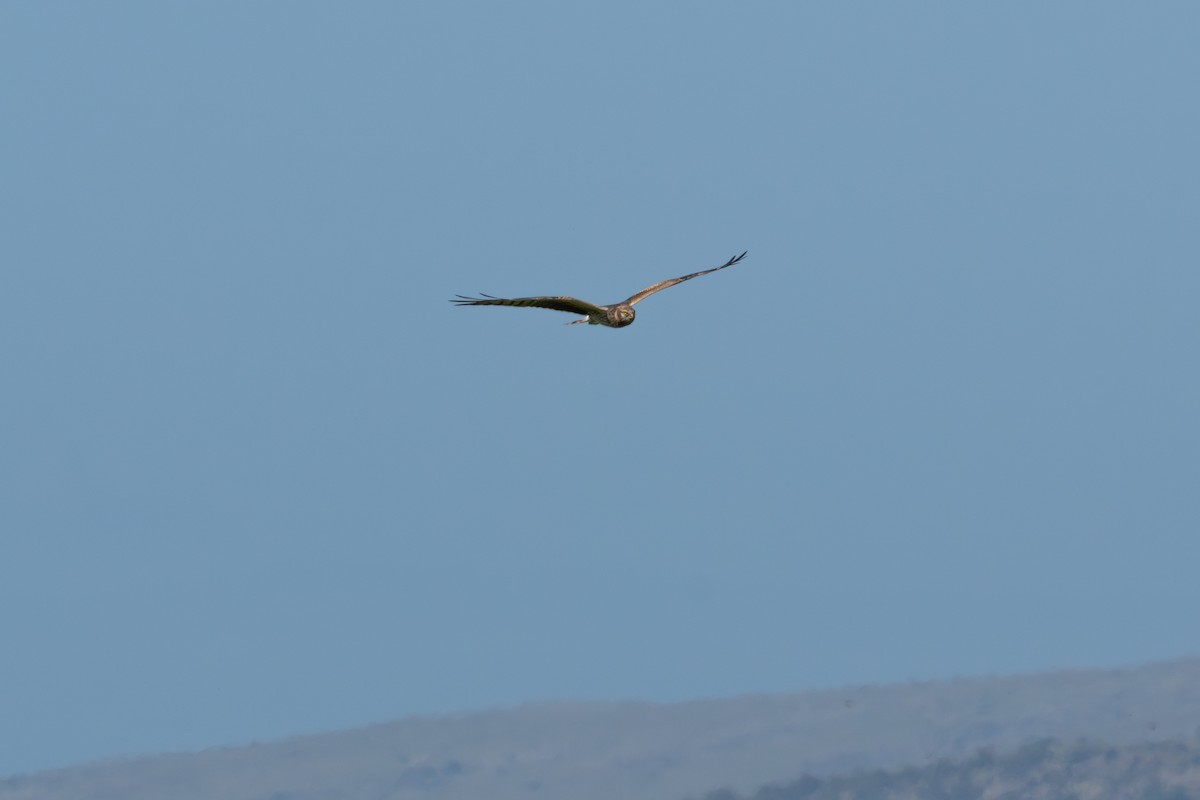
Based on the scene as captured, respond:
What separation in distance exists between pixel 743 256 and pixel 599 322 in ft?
17.5

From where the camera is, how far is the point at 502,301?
6272cm

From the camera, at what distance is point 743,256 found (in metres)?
71.0

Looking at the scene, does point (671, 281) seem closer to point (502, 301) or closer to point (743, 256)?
point (743, 256)

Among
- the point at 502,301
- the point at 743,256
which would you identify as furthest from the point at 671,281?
the point at 502,301

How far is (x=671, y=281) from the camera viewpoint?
7412cm

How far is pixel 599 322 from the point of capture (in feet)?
232

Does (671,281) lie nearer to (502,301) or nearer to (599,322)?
(599,322)

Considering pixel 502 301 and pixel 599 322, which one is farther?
pixel 599 322

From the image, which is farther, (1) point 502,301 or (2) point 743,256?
(2) point 743,256

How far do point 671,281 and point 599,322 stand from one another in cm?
445

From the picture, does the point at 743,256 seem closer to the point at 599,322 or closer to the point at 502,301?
the point at 599,322

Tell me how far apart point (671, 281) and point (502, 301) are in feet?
41.6

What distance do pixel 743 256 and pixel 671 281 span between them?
3.95 meters
